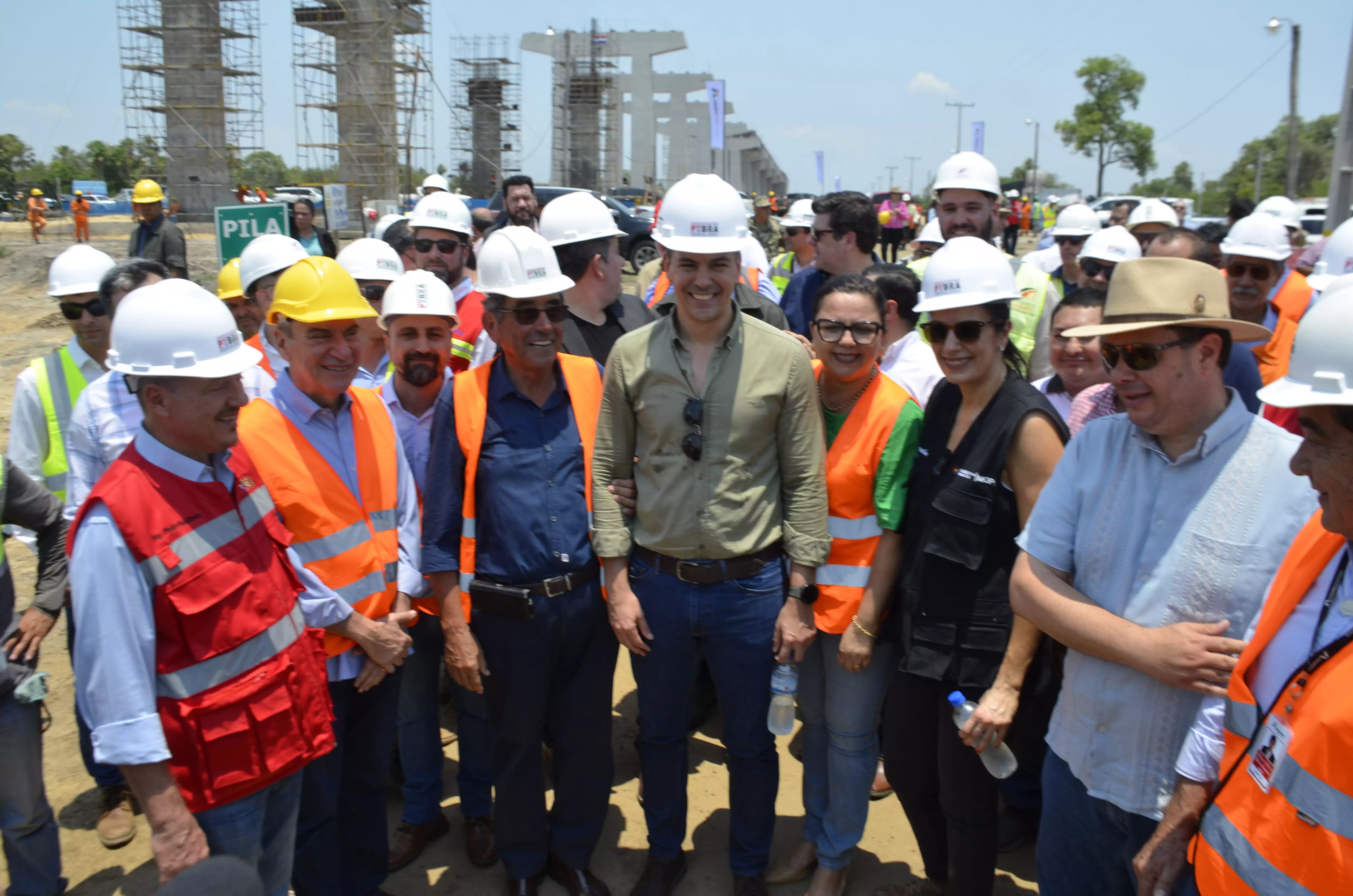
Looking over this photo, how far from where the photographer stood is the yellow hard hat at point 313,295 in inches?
99.0

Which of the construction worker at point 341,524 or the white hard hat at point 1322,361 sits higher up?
the white hard hat at point 1322,361

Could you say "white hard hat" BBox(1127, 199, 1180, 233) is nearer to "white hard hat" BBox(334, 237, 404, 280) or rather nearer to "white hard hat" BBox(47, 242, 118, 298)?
"white hard hat" BBox(334, 237, 404, 280)

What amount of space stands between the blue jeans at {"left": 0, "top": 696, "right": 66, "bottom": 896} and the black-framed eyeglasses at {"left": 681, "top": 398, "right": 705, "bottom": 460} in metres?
2.20

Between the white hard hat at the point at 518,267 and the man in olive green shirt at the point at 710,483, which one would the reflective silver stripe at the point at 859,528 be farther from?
the white hard hat at the point at 518,267

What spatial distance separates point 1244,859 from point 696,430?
5.54 ft

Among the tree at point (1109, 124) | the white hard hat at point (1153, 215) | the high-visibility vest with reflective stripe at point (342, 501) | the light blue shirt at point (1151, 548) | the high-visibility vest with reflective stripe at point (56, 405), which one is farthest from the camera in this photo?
the tree at point (1109, 124)

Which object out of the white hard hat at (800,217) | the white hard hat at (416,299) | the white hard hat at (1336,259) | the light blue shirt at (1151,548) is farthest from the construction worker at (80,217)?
the light blue shirt at (1151,548)

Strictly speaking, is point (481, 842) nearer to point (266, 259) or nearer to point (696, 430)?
point (696, 430)

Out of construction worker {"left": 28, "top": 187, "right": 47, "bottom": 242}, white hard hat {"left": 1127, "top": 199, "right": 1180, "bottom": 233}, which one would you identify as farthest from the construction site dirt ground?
construction worker {"left": 28, "top": 187, "right": 47, "bottom": 242}

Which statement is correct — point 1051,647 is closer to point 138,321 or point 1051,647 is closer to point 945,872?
point 945,872

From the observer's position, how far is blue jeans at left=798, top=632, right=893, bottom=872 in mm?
2805

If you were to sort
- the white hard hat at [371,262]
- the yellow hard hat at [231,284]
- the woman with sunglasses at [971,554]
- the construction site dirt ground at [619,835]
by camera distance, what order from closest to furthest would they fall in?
the woman with sunglasses at [971,554]
the construction site dirt ground at [619,835]
the white hard hat at [371,262]
the yellow hard hat at [231,284]

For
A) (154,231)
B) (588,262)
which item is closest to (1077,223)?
(588,262)

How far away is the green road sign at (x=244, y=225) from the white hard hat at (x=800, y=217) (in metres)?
4.03
